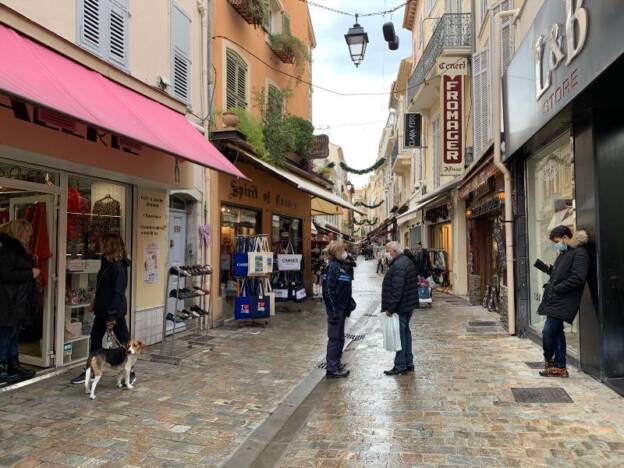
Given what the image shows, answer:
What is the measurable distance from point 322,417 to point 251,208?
24.5 feet

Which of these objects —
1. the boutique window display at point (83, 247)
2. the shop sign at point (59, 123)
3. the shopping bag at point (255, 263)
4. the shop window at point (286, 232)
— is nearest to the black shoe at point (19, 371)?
the boutique window display at point (83, 247)

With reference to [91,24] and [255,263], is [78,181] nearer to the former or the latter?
[91,24]

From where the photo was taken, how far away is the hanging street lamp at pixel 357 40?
10.7 meters

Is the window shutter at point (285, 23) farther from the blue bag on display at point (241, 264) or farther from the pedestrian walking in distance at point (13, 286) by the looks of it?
the pedestrian walking in distance at point (13, 286)

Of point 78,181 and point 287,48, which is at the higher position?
point 287,48

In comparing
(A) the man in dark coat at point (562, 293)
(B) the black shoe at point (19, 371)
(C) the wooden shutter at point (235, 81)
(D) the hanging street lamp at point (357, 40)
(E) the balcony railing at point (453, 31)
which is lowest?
(B) the black shoe at point (19, 371)

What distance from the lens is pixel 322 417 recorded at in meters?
4.73

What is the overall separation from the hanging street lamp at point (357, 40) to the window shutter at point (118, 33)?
5266mm

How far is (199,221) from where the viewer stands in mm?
9242

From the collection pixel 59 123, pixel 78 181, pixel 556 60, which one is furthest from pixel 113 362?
pixel 556 60

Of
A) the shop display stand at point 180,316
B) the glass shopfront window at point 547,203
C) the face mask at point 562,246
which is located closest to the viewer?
the face mask at point 562,246

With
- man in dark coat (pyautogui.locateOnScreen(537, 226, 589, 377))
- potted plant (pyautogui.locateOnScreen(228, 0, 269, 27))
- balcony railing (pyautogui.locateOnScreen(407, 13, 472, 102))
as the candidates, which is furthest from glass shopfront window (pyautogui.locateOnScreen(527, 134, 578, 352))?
balcony railing (pyautogui.locateOnScreen(407, 13, 472, 102))

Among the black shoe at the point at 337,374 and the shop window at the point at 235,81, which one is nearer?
the black shoe at the point at 337,374

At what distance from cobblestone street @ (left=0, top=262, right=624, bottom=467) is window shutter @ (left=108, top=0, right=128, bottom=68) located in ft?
13.9
